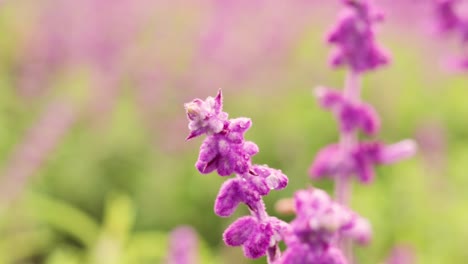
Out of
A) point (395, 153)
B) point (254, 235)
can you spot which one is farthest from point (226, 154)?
point (395, 153)

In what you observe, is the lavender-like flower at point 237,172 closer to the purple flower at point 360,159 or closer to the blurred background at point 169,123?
the purple flower at point 360,159

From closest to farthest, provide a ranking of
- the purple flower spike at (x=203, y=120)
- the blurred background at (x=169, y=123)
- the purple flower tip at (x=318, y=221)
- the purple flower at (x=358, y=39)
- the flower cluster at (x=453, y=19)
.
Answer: the purple flower tip at (x=318, y=221)
the purple flower spike at (x=203, y=120)
the purple flower at (x=358, y=39)
the flower cluster at (x=453, y=19)
the blurred background at (x=169, y=123)

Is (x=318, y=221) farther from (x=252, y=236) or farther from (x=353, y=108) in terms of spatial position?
(x=353, y=108)

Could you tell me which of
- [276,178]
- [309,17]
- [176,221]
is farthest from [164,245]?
[309,17]

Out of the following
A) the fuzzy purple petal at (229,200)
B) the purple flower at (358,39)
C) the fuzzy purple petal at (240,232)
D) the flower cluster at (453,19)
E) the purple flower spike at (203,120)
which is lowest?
the fuzzy purple petal at (240,232)

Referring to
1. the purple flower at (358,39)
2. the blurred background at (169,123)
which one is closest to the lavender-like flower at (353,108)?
the purple flower at (358,39)

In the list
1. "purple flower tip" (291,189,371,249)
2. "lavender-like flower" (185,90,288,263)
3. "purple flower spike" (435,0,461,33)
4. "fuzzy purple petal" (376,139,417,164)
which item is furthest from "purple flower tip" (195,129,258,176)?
"purple flower spike" (435,0,461,33)
